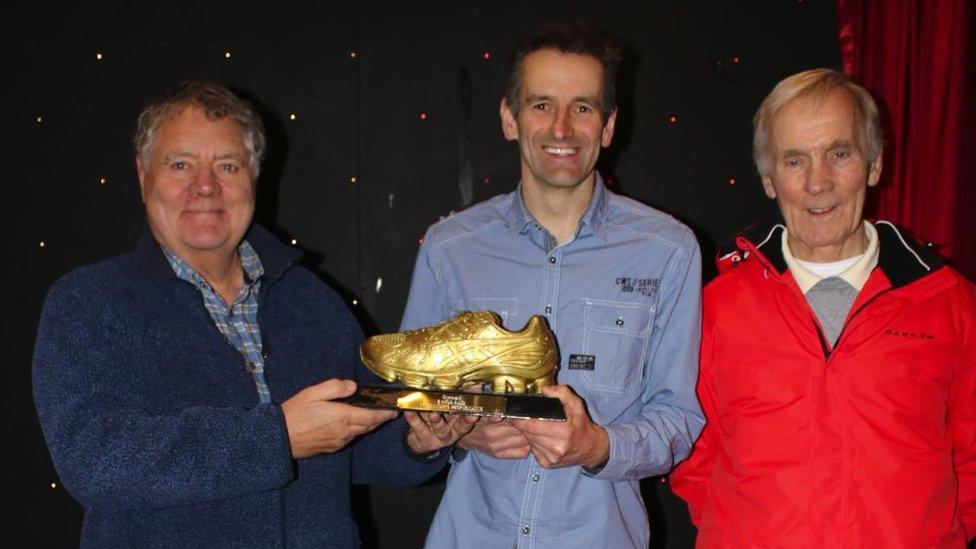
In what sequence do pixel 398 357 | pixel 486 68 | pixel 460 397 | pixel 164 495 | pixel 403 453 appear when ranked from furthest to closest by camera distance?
pixel 486 68, pixel 403 453, pixel 398 357, pixel 460 397, pixel 164 495

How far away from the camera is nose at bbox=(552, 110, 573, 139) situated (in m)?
2.07

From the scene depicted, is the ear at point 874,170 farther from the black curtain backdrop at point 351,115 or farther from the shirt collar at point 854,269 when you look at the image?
the black curtain backdrop at point 351,115

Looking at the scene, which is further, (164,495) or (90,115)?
(90,115)

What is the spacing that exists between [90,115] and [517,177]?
1.75 metres

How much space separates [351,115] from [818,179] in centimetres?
188

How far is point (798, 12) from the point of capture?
332 cm

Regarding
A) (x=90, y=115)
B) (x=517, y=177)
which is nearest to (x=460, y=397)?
(x=517, y=177)

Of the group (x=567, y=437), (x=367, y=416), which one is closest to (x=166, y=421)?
(x=367, y=416)

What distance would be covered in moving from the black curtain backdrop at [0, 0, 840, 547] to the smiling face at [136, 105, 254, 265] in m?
1.28

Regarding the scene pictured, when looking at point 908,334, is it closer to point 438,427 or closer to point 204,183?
point 438,427

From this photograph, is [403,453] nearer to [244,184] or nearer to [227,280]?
[227,280]

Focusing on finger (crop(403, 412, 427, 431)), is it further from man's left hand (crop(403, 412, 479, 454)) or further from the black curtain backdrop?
the black curtain backdrop

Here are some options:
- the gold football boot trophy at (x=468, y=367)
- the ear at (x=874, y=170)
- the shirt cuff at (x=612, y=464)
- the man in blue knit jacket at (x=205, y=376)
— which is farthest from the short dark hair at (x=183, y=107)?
the ear at (x=874, y=170)

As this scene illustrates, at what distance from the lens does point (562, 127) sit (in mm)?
2070
